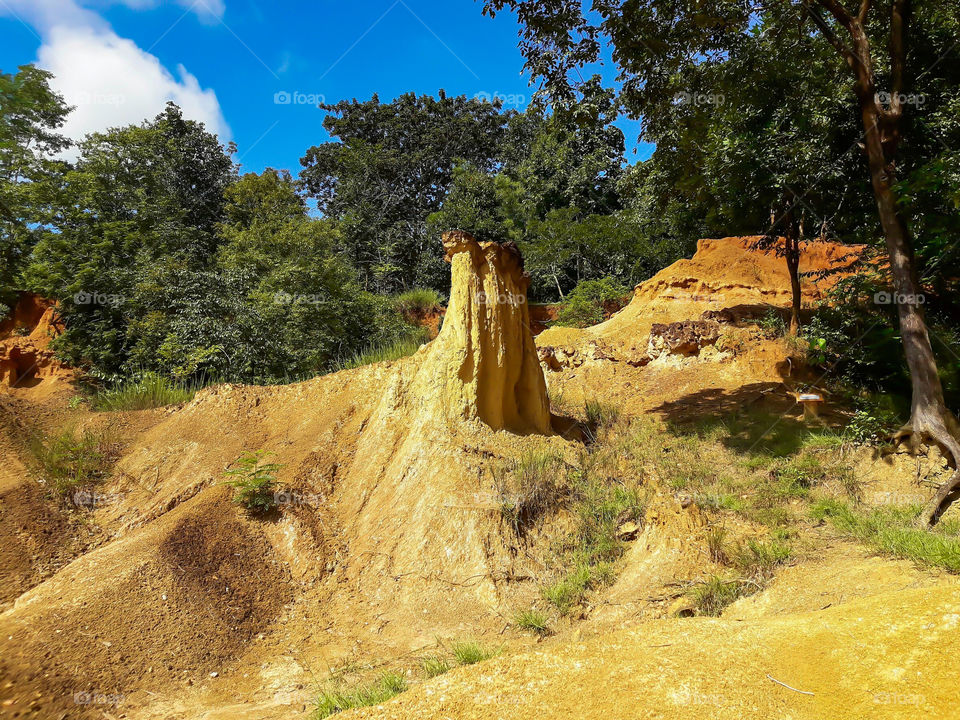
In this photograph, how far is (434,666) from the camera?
4539 millimetres

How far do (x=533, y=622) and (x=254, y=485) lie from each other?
428 centimetres

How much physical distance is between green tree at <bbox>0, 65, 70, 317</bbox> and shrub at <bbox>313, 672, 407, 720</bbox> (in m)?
16.6

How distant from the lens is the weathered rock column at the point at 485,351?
8352 millimetres

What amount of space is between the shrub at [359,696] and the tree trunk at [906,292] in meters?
5.89

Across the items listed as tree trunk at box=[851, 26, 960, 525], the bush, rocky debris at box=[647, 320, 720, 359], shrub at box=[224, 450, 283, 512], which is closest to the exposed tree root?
tree trunk at box=[851, 26, 960, 525]

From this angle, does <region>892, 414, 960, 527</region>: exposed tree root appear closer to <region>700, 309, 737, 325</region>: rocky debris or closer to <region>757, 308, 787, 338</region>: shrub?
<region>757, 308, 787, 338</region>: shrub

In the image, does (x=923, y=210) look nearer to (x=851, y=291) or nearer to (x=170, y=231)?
(x=851, y=291)

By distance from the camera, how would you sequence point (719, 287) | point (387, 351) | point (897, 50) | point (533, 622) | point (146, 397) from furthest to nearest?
point (719, 287)
point (387, 351)
point (146, 397)
point (897, 50)
point (533, 622)

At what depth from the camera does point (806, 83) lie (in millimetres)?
9508

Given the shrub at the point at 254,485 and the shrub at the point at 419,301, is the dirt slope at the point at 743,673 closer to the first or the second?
the shrub at the point at 254,485

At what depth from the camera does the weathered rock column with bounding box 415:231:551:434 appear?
8.35 m

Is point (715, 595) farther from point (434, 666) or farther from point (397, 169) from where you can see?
point (397, 169)

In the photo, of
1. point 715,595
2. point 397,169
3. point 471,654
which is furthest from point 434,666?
point 397,169

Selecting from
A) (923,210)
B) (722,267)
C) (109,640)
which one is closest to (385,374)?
(109,640)
